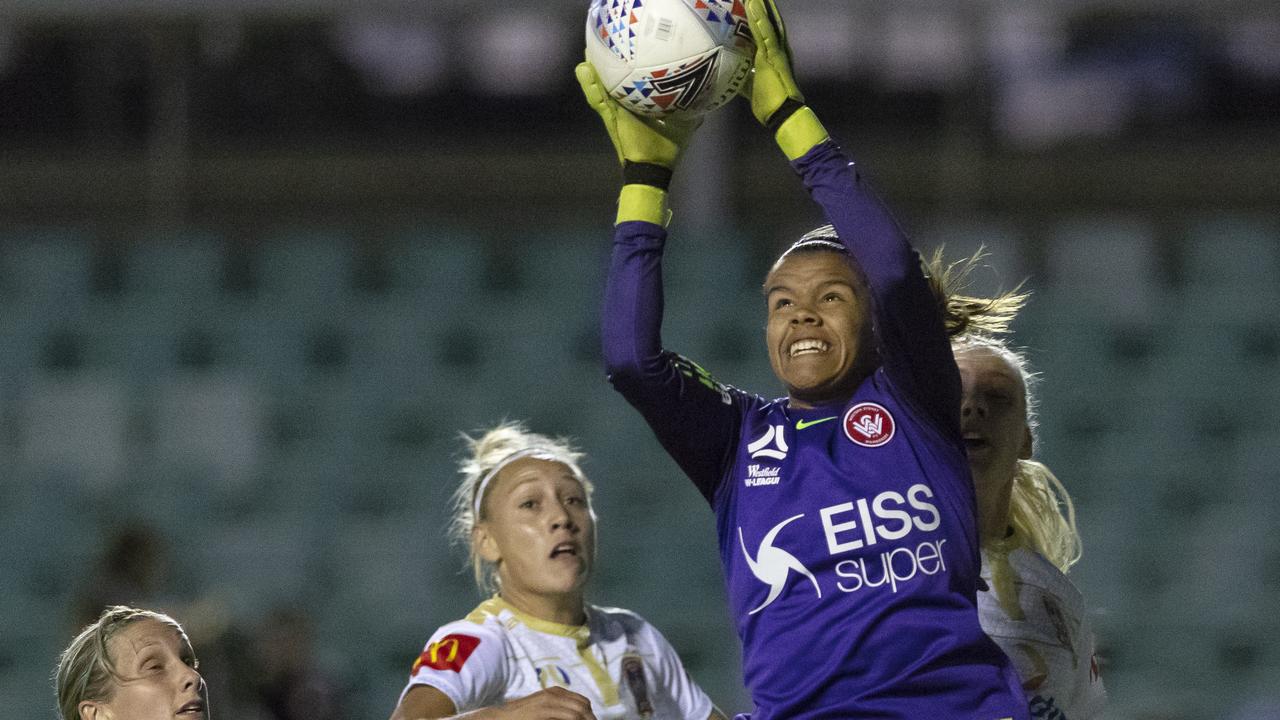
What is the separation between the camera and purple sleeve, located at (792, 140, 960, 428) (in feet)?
7.79

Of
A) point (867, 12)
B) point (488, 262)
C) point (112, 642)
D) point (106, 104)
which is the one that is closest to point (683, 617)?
A: point (488, 262)

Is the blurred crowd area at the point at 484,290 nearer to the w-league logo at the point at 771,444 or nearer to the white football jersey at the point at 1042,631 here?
the white football jersey at the point at 1042,631

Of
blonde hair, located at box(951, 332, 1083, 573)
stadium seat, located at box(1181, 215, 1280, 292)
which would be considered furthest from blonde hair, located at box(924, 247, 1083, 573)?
stadium seat, located at box(1181, 215, 1280, 292)

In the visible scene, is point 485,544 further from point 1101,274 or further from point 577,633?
point 1101,274

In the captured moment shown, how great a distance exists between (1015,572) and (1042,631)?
0.11 meters

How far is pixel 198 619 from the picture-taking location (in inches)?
223

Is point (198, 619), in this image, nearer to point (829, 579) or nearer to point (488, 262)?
point (488, 262)

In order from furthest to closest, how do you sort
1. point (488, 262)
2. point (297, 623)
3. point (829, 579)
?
point (488, 262)
point (297, 623)
point (829, 579)

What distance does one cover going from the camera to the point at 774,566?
2459 millimetres

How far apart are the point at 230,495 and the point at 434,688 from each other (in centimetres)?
418

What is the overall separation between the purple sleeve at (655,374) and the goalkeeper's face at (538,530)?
595 millimetres

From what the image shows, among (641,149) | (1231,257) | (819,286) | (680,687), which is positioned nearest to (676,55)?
(641,149)

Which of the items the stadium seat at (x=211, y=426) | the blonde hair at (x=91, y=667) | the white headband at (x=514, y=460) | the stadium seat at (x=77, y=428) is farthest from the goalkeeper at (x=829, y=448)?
the stadium seat at (x=77, y=428)

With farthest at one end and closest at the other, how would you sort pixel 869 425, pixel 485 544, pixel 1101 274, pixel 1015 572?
1. pixel 1101 274
2. pixel 485 544
3. pixel 1015 572
4. pixel 869 425
